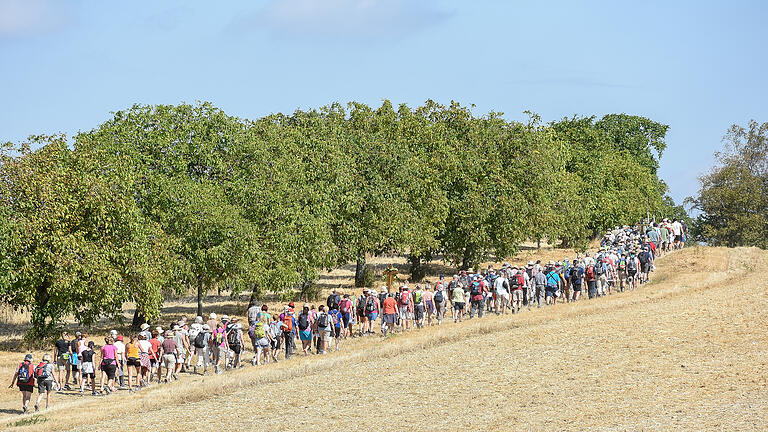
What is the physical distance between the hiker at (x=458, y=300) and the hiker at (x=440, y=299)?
1.41ft

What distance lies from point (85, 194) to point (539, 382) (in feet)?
69.1

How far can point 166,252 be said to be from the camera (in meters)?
40.8

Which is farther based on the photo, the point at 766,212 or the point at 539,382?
the point at 766,212

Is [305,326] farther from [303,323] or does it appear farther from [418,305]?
[418,305]

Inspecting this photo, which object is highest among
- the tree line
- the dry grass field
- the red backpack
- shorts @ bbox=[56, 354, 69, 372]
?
the tree line

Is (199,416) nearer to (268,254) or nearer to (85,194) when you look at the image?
(85,194)

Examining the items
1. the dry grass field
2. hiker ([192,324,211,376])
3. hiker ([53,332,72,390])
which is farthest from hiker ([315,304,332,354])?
hiker ([53,332,72,390])

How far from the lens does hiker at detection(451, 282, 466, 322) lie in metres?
39.2

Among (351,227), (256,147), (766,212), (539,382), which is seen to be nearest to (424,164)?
(351,227)

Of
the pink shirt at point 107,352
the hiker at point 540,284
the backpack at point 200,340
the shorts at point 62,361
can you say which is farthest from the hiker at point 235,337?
the hiker at point 540,284

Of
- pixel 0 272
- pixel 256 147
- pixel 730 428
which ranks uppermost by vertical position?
pixel 256 147

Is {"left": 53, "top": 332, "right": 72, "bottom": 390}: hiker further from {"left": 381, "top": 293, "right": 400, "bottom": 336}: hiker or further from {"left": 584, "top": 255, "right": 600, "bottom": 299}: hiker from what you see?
{"left": 584, "top": 255, "right": 600, "bottom": 299}: hiker

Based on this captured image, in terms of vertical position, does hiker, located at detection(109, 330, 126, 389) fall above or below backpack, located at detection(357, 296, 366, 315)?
below

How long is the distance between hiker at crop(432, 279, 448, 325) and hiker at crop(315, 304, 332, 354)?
5561mm
